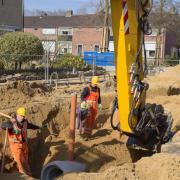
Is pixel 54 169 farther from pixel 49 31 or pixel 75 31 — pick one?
pixel 49 31

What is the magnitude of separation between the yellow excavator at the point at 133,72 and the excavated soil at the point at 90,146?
0.46m

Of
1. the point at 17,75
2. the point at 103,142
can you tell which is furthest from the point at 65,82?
the point at 103,142

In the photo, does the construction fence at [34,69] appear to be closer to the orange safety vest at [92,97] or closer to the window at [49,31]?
the orange safety vest at [92,97]

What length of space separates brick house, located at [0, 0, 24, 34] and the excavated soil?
863 inches

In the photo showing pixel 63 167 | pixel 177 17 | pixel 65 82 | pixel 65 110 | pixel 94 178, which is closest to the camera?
pixel 94 178

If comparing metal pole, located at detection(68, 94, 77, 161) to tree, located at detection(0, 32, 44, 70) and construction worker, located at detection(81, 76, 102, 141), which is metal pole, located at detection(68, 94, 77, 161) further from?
tree, located at detection(0, 32, 44, 70)

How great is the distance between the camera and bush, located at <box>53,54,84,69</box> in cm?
2624

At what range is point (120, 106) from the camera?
7.88m

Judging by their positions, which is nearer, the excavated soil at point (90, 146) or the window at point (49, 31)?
the excavated soil at point (90, 146)

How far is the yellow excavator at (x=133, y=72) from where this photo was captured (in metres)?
7.51

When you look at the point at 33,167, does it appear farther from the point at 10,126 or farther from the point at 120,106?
the point at 120,106

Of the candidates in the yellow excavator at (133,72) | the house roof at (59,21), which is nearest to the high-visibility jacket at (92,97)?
the yellow excavator at (133,72)

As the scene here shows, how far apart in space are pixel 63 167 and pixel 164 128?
219 cm

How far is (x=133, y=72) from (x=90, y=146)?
336 cm
